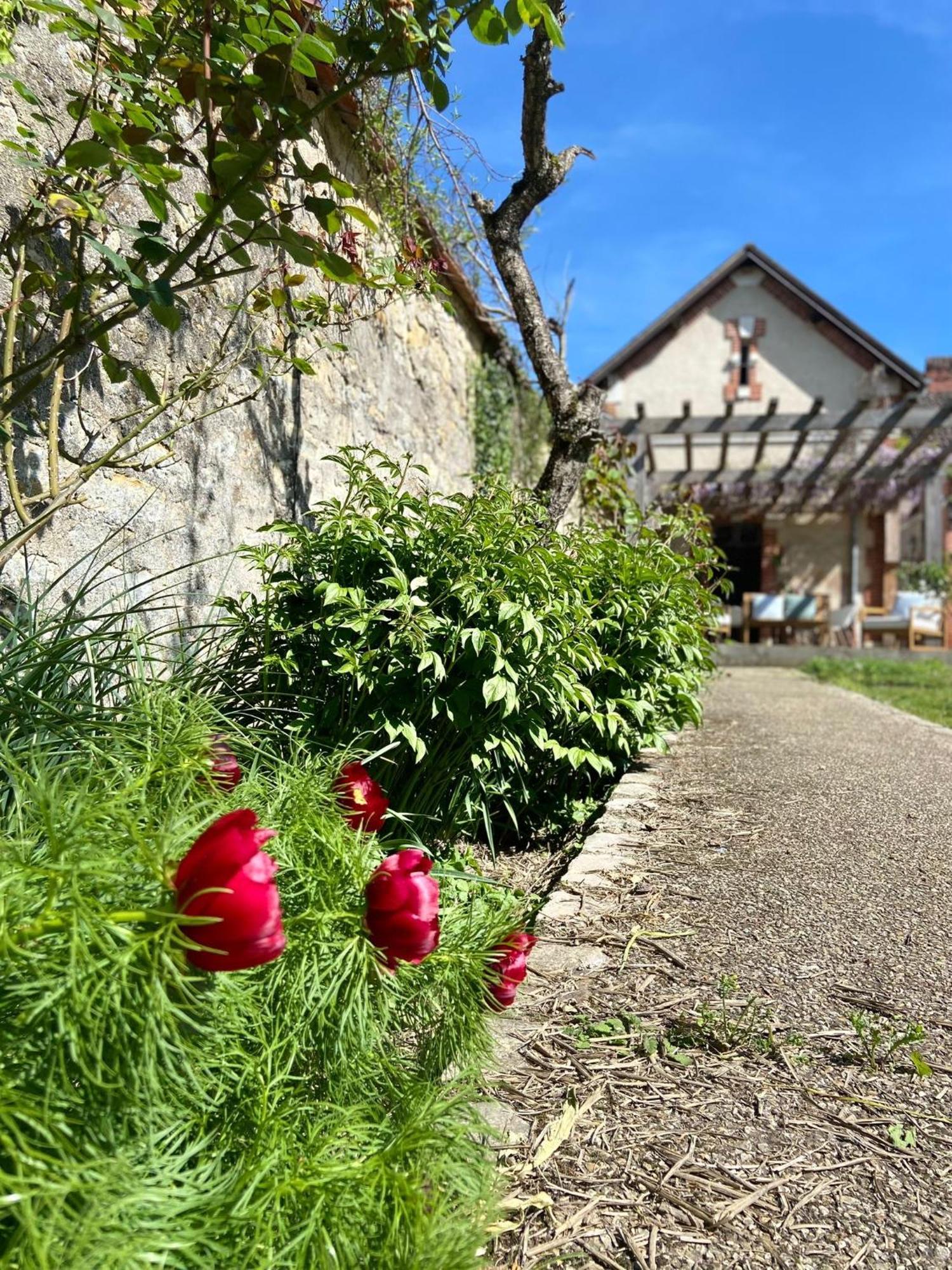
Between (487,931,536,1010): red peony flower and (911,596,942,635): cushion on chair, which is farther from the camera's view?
(911,596,942,635): cushion on chair

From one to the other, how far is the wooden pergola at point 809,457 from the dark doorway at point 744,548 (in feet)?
4.45

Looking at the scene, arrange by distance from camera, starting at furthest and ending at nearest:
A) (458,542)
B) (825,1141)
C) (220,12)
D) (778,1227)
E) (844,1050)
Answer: (458,542), (220,12), (844,1050), (825,1141), (778,1227)

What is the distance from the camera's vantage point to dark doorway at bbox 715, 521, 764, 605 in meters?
17.7

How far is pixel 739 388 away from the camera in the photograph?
17.1m

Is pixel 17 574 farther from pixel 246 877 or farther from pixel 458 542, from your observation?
pixel 246 877

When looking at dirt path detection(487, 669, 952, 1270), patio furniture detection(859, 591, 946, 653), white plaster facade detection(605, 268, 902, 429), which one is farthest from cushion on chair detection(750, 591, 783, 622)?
dirt path detection(487, 669, 952, 1270)

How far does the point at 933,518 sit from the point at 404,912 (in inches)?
605

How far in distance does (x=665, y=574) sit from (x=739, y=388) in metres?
15.3

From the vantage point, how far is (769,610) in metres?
13.9

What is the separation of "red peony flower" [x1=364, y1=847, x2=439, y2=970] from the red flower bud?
1.25ft

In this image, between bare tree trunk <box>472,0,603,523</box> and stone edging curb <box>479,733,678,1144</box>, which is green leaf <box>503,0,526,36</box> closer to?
stone edging curb <box>479,733,678,1144</box>

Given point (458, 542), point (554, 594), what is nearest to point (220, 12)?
point (458, 542)

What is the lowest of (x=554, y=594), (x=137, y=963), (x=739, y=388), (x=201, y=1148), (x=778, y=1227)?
(x=778, y=1227)

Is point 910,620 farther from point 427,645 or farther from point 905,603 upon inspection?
point 427,645
